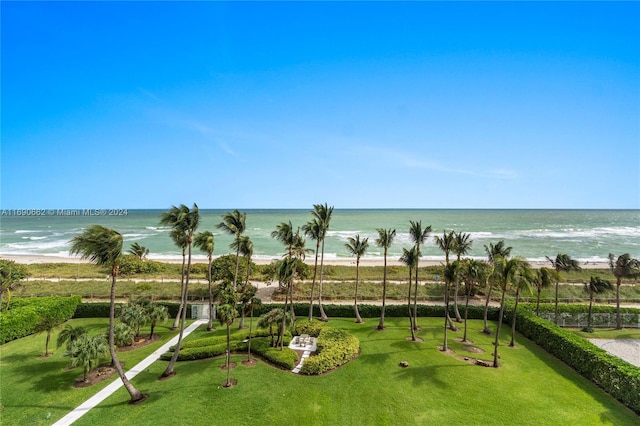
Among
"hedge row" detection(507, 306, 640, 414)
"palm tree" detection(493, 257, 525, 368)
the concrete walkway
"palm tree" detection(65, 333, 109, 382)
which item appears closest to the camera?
the concrete walkway

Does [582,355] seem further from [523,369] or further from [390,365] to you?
[390,365]

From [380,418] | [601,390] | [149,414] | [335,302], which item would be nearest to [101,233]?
[149,414]

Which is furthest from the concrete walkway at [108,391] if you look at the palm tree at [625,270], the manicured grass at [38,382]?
the palm tree at [625,270]

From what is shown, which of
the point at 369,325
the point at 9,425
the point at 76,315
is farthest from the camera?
the point at 76,315

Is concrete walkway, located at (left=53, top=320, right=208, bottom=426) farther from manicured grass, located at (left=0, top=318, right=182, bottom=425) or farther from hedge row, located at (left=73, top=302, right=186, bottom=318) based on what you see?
hedge row, located at (left=73, top=302, right=186, bottom=318)

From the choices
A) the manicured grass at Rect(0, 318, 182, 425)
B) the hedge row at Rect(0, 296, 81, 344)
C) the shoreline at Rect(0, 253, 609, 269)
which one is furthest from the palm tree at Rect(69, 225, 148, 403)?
the shoreline at Rect(0, 253, 609, 269)

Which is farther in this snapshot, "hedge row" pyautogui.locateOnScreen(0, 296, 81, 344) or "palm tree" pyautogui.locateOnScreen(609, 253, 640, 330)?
"palm tree" pyautogui.locateOnScreen(609, 253, 640, 330)

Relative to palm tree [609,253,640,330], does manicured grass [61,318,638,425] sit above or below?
below
